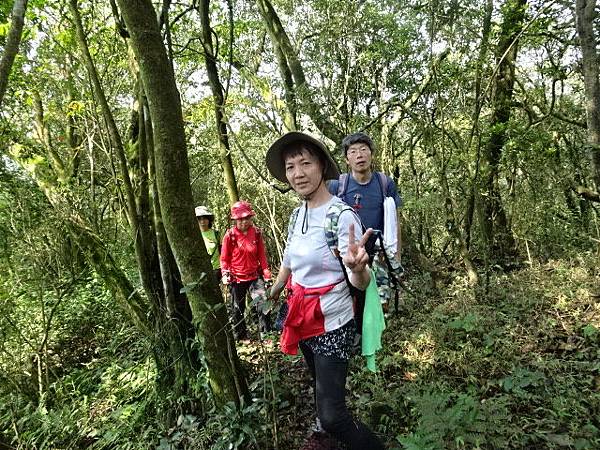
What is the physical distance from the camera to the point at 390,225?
415cm

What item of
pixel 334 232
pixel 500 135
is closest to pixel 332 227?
pixel 334 232

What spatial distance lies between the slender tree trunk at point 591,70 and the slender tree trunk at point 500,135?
167 cm

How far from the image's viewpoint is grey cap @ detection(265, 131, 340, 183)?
2533 mm

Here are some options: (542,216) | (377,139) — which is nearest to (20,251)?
(377,139)

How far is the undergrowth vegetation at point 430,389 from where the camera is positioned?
9.37 ft

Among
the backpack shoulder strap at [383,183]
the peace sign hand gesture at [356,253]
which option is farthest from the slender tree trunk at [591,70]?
the peace sign hand gesture at [356,253]

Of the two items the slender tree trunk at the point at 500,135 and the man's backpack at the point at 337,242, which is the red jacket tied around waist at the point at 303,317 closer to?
the man's backpack at the point at 337,242

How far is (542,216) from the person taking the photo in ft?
22.4

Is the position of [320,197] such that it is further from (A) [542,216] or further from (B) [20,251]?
(A) [542,216]

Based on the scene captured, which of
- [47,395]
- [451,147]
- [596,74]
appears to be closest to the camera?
[596,74]

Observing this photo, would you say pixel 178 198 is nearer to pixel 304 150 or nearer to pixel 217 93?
pixel 304 150

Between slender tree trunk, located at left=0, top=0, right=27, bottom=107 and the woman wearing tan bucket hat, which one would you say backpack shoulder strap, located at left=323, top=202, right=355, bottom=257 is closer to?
the woman wearing tan bucket hat

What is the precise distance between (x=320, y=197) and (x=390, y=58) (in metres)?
6.30

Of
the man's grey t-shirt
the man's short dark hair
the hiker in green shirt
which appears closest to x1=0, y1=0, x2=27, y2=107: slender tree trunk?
the man's short dark hair
